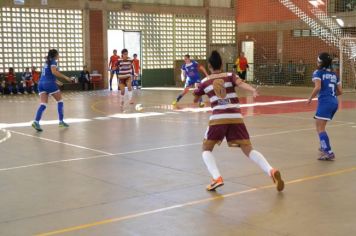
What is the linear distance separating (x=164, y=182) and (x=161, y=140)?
375 cm

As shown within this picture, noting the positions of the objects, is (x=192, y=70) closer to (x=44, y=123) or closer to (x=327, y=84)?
(x=44, y=123)

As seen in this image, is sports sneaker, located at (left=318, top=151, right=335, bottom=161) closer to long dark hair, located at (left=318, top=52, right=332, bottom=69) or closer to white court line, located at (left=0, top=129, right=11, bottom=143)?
long dark hair, located at (left=318, top=52, right=332, bottom=69)

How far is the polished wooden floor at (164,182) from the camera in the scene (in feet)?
18.1

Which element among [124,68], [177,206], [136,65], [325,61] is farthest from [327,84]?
[136,65]

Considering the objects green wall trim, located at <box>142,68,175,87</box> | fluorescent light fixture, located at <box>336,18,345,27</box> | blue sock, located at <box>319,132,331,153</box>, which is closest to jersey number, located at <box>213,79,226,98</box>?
blue sock, located at <box>319,132,331,153</box>

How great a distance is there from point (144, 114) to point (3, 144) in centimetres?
595

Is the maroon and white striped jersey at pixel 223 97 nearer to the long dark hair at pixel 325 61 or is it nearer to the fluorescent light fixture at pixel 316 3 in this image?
the long dark hair at pixel 325 61

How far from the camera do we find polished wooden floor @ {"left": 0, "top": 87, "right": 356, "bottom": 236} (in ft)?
18.1

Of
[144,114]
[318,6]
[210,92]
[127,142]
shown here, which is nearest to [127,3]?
[318,6]

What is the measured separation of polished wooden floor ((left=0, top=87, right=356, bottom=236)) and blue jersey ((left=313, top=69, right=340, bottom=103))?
1.05 metres

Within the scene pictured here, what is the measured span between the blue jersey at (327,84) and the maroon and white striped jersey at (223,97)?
257 cm

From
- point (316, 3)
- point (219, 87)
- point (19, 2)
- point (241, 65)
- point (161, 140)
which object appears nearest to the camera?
point (219, 87)

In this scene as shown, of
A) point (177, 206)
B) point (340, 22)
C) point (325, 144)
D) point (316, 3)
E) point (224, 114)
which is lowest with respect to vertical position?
point (177, 206)

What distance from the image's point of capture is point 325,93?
8.97 meters
